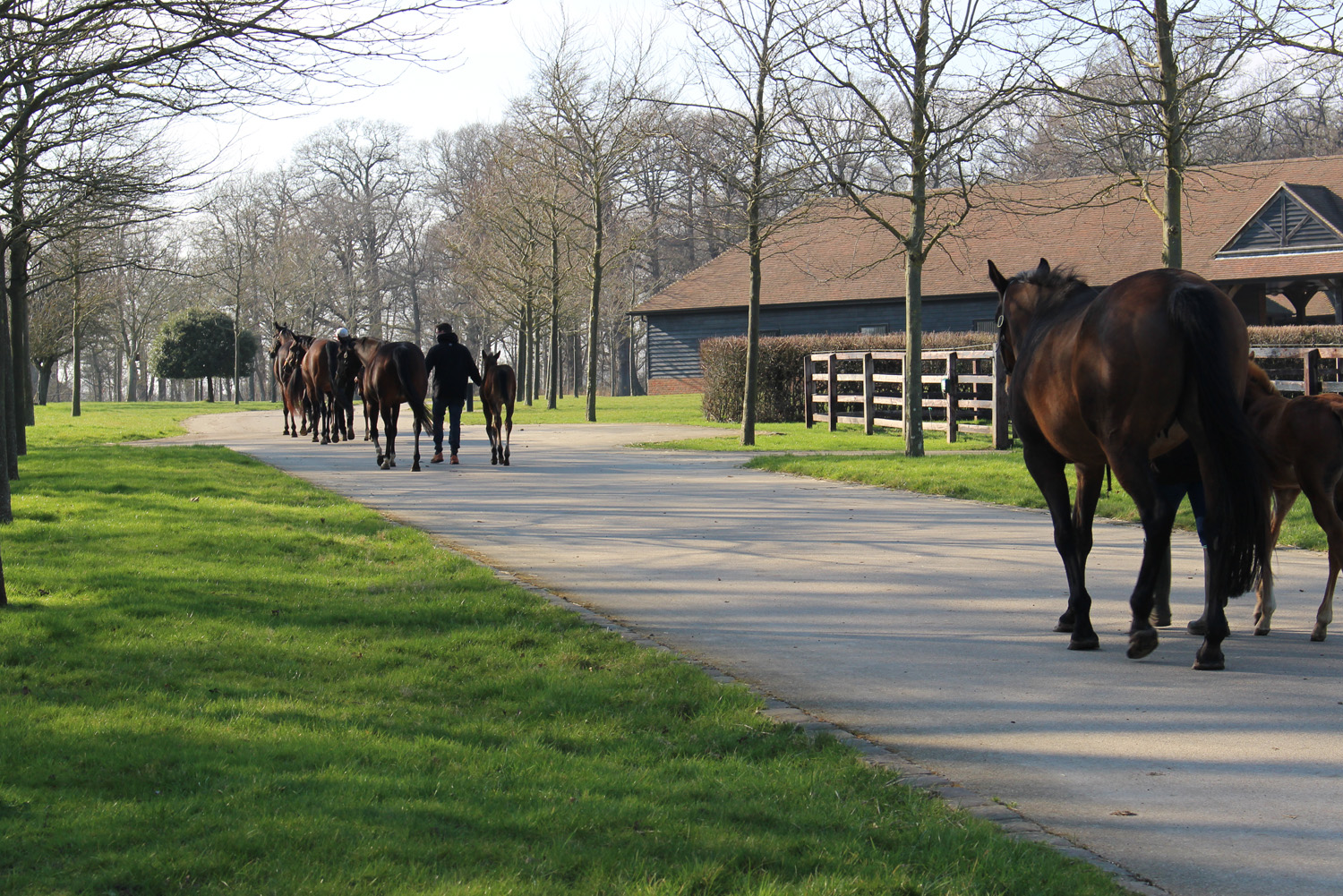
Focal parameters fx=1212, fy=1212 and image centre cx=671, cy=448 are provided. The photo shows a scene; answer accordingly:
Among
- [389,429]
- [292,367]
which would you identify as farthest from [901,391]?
[292,367]

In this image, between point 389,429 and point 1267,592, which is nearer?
point 1267,592

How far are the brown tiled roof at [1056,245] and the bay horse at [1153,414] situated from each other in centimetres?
2743

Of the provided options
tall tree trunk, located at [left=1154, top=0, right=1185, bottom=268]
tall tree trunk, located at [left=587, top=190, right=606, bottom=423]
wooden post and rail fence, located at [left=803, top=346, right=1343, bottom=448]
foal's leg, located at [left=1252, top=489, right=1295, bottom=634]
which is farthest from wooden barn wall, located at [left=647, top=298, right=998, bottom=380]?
foal's leg, located at [left=1252, top=489, right=1295, bottom=634]

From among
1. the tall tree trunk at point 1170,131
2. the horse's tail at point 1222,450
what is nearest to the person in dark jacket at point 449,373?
the tall tree trunk at point 1170,131

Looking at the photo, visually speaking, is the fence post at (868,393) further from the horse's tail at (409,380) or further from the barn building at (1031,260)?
the horse's tail at (409,380)

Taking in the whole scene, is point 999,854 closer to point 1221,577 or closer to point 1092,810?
point 1092,810

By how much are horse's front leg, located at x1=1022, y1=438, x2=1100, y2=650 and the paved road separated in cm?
11

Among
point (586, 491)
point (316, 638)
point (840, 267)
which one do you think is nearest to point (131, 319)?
point (840, 267)

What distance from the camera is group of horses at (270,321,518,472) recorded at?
723 inches

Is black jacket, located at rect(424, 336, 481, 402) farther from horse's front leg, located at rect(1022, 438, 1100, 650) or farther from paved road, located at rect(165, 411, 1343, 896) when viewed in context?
horse's front leg, located at rect(1022, 438, 1100, 650)

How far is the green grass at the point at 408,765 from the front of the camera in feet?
11.5

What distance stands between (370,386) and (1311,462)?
15036mm

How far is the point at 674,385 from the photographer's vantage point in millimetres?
53938

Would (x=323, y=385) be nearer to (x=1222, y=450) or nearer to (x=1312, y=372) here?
(x=1312, y=372)
